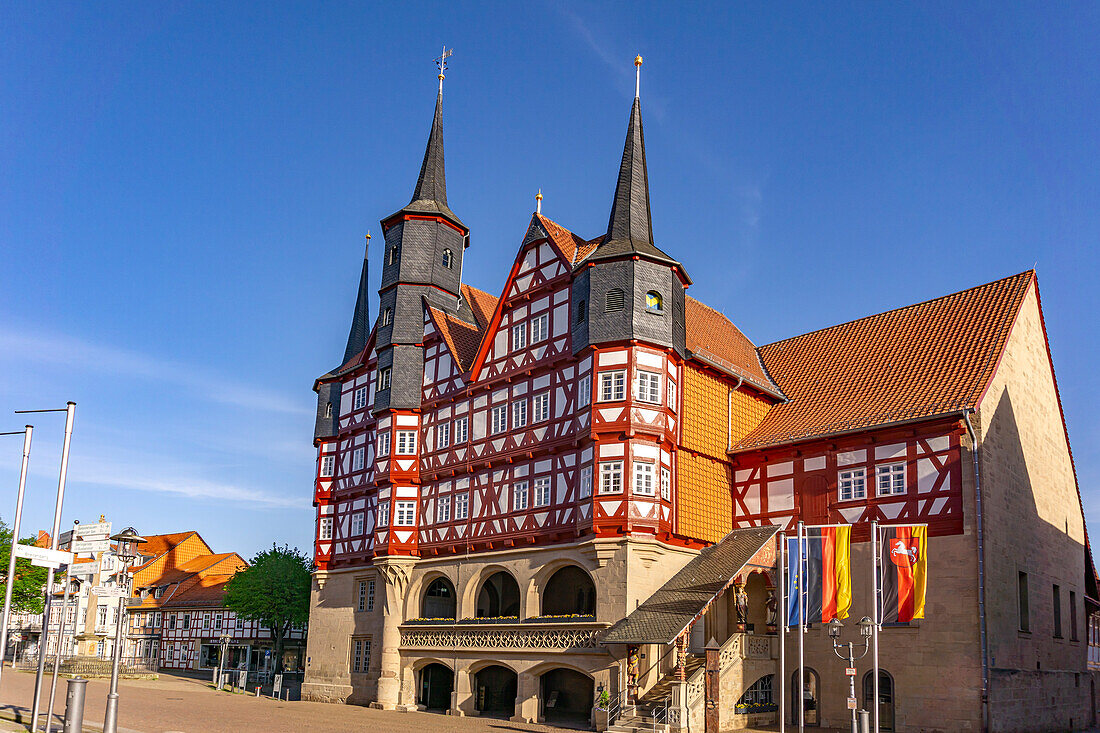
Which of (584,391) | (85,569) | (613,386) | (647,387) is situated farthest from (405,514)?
(85,569)

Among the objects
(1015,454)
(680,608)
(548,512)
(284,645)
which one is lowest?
(284,645)

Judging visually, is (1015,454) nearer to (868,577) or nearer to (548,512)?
(868,577)

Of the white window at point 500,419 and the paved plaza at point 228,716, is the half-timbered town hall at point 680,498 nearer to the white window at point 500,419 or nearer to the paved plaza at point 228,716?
the white window at point 500,419

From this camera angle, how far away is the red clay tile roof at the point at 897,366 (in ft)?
108

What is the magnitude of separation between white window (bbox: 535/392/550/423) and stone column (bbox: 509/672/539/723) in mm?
9311

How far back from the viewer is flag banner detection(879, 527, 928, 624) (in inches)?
1066

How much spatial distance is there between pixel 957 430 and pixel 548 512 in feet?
46.6

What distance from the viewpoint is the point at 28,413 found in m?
24.8

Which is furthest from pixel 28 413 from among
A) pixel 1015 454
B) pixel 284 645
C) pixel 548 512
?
pixel 284 645

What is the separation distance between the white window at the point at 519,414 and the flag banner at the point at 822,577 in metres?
13.1

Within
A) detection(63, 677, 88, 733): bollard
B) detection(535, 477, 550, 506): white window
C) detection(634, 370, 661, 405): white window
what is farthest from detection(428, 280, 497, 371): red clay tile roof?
detection(63, 677, 88, 733): bollard

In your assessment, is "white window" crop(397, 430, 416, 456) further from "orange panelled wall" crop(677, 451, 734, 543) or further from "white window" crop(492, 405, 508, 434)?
"orange panelled wall" crop(677, 451, 734, 543)

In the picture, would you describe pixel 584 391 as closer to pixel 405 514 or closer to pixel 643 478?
pixel 643 478

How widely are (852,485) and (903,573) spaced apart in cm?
644
